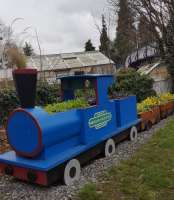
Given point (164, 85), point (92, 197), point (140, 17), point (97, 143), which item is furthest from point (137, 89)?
point (92, 197)

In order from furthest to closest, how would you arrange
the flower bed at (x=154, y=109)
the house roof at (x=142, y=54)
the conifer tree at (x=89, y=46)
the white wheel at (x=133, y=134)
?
the conifer tree at (x=89, y=46)
the house roof at (x=142, y=54)
the flower bed at (x=154, y=109)
the white wheel at (x=133, y=134)

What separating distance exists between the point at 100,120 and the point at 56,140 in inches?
55.4

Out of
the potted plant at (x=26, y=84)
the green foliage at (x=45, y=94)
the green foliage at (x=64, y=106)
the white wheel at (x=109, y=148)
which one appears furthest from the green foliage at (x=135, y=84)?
the potted plant at (x=26, y=84)

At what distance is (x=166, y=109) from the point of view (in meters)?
11.6

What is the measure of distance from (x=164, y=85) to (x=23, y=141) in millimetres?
12932

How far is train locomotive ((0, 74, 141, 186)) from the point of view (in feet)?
15.7

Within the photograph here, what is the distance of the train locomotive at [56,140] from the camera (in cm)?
478

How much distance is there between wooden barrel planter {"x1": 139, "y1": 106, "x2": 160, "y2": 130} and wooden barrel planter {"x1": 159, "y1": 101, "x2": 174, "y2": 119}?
479 mm

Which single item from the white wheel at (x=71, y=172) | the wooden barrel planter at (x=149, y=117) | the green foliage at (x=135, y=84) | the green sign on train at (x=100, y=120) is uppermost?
the green foliage at (x=135, y=84)

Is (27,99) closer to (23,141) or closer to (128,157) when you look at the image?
(23,141)

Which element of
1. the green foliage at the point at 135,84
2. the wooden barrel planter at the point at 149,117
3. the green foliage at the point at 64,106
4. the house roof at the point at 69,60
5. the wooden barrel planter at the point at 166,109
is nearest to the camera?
the green foliage at the point at 64,106

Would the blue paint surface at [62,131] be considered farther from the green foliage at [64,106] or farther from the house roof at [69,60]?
the house roof at [69,60]

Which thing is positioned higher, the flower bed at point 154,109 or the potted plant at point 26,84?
the potted plant at point 26,84

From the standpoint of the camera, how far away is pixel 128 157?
21.0 ft
